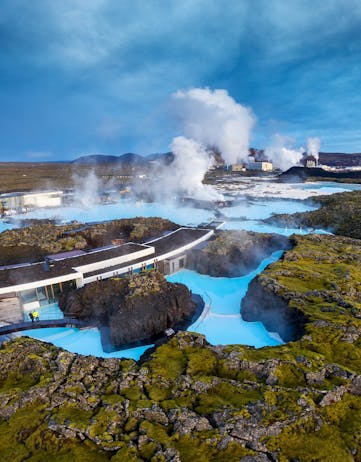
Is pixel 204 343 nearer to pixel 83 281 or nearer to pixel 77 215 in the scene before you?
pixel 83 281

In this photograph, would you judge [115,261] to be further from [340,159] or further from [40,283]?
[340,159]

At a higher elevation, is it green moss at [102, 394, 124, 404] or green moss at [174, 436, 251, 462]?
green moss at [102, 394, 124, 404]

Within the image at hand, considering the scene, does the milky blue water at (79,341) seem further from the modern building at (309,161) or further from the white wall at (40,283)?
the modern building at (309,161)

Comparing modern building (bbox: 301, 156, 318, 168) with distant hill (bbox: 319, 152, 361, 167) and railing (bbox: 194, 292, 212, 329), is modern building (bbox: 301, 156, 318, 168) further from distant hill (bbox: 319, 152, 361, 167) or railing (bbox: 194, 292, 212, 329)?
railing (bbox: 194, 292, 212, 329)

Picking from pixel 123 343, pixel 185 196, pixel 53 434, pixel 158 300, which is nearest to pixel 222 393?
pixel 53 434

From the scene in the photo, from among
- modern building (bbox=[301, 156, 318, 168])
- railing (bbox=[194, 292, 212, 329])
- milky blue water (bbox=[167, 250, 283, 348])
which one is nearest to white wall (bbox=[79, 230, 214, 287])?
milky blue water (bbox=[167, 250, 283, 348])

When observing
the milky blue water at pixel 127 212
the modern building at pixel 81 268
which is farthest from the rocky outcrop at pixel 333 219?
the modern building at pixel 81 268
